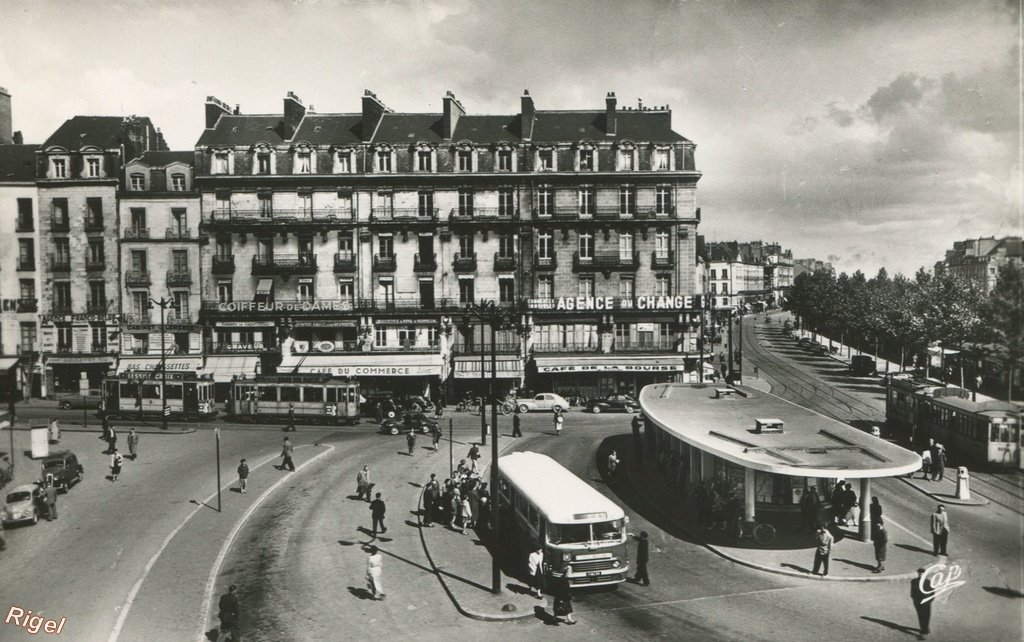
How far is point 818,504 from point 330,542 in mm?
15535

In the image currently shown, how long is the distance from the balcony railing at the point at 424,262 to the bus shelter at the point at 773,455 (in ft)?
77.1

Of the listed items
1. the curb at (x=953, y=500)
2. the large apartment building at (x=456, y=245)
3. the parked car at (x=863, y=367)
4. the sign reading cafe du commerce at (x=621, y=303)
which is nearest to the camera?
the curb at (x=953, y=500)

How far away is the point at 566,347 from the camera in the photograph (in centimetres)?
5091

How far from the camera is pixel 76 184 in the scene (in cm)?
5109

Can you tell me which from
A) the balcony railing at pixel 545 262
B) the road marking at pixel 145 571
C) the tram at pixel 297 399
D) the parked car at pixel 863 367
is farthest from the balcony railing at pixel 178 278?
the parked car at pixel 863 367

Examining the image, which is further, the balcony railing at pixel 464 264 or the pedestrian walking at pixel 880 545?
the balcony railing at pixel 464 264

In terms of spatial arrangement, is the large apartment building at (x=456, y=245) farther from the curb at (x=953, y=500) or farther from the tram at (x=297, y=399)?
the curb at (x=953, y=500)

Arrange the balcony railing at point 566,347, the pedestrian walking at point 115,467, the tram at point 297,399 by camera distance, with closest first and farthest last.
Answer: the pedestrian walking at point 115,467 < the tram at point 297,399 < the balcony railing at point 566,347

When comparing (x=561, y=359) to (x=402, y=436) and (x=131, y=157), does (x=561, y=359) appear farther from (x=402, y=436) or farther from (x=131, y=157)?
(x=131, y=157)

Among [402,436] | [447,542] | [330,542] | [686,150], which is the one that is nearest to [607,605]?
[447,542]

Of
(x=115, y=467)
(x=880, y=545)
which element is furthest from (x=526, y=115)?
(x=880, y=545)

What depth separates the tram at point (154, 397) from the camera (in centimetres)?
4462

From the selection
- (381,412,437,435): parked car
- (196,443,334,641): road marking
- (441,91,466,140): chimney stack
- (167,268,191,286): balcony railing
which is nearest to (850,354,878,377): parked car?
(441,91,466,140): chimney stack

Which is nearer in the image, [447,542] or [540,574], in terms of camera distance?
[540,574]
